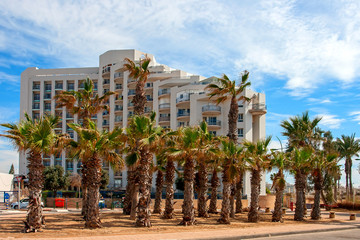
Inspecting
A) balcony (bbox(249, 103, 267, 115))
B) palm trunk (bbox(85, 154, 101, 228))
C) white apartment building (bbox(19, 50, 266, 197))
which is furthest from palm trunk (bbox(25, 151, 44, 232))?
balcony (bbox(249, 103, 267, 115))

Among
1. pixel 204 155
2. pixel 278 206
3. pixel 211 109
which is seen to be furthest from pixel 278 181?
pixel 211 109

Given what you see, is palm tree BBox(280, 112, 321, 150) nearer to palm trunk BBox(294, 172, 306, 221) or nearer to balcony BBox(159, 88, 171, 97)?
palm trunk BBox(294, 172, 306, 221)

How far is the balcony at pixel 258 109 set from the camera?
64.2m

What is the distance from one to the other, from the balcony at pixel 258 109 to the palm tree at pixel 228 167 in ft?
132

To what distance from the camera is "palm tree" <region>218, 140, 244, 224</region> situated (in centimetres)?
2430

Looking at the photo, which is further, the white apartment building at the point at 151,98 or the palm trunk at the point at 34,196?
the white apartment building at the point at 151,98

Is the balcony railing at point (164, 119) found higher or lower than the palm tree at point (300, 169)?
higher

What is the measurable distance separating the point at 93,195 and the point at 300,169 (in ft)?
58.8

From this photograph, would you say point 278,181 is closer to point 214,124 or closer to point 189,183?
point 189,183

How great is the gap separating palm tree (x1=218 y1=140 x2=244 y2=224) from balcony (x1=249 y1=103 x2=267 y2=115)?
132 feet

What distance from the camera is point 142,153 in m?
22.0

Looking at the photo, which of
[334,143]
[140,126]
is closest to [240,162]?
[140,126]

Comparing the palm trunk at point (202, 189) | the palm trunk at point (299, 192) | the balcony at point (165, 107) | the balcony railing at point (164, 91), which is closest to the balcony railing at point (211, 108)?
the balcony at point (165, 107)

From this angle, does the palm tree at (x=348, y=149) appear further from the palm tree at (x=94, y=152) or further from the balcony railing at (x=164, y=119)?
the palm tree at (x=94, y=152)
